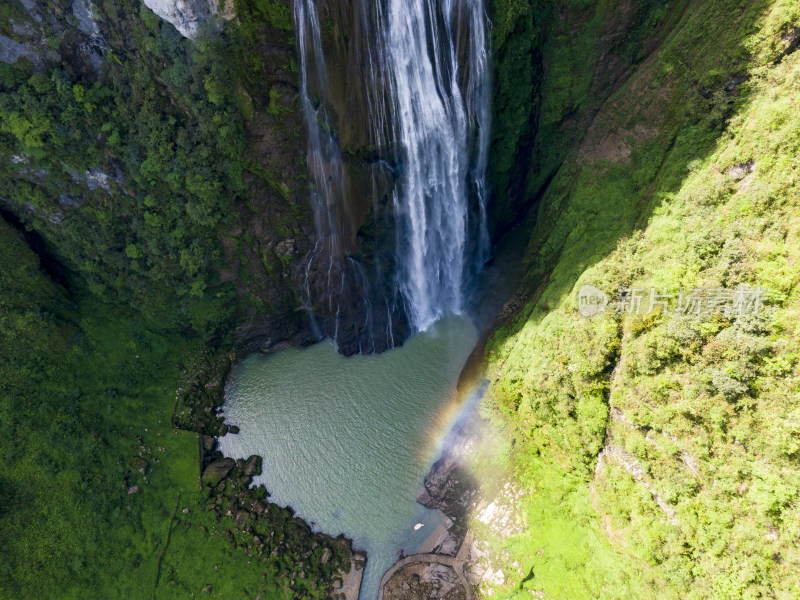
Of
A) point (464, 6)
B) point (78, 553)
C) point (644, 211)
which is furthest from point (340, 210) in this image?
point (78, 553)

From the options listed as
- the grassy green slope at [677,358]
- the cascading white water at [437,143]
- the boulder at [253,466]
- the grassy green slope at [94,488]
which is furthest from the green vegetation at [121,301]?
the grassy green slope at [677,358]

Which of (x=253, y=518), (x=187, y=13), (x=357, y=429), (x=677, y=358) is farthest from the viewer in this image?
(x=357, y=429)

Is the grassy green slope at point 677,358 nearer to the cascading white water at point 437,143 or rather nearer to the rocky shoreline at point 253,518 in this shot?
the cascading white water at point 437,143

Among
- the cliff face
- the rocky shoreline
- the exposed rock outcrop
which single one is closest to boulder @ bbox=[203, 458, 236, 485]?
the rocky shoreline

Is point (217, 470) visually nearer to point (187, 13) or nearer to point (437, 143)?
point (437, 143)

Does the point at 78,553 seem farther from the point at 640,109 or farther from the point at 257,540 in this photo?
the point at 640,109

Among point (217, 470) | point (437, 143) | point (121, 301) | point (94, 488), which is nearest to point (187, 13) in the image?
point (437, 143)
